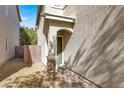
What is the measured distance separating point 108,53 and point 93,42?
4.43ft

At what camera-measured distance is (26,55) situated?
15.5 m

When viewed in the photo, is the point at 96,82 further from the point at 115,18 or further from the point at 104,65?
the point at 115,18

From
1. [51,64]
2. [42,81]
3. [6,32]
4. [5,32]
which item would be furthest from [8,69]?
[6,32]

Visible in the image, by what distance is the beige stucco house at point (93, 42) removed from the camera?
546 cm

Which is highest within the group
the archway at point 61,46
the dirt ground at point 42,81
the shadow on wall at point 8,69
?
the archway at point 61,46

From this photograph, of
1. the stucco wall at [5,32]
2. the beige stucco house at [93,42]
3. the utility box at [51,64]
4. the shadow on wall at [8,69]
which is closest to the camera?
the beige stucco house at [93,42]

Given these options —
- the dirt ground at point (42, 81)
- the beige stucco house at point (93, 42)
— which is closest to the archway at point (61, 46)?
the beige stucco house at point (93, 42)

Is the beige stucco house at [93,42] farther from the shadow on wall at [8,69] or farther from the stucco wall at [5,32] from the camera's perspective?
the stucco wall at [5,32]

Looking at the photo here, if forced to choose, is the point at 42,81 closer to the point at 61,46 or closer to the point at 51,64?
the point at 51,64

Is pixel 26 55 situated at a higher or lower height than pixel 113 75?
lower

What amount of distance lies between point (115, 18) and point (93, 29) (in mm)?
1813

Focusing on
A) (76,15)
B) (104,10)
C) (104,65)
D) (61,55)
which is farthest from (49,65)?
(104,10)

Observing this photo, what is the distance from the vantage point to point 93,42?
283 inches
